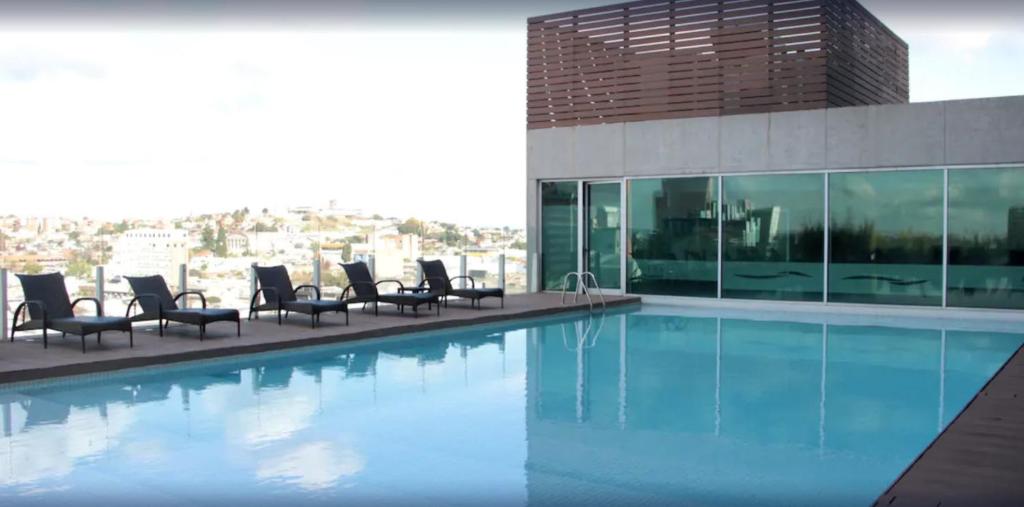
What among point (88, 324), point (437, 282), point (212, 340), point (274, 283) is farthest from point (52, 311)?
point (437, 282)

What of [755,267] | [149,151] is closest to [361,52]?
[149,151]

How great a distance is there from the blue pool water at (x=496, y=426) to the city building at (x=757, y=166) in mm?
3691

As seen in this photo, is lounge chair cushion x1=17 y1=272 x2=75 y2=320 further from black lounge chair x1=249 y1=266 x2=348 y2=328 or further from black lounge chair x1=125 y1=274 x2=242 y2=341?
black lounge chair x1=249 y1=266 x2=348 y2=328

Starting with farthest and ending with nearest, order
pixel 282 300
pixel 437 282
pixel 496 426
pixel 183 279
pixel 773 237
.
A: pixel 773 237 → pixel 437 282 → pixel 183 279 → pixel 282 300 → pixel 496 426

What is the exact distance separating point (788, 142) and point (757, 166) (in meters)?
0.62

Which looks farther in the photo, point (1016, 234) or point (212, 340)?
point (1016, 234)

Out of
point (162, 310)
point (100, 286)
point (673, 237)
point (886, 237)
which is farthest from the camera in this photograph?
point (673, 237)

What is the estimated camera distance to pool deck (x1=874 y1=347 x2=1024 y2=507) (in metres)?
4.11

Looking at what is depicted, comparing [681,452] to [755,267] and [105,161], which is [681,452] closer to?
[755,267]

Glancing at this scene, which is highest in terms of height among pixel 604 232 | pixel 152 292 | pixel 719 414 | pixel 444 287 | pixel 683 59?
pixel 683 59

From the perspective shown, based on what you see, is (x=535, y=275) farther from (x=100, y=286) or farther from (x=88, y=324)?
(x=88, y=324)

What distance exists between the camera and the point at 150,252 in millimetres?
11297

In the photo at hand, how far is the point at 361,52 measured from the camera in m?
20.8

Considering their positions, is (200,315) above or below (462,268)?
below
